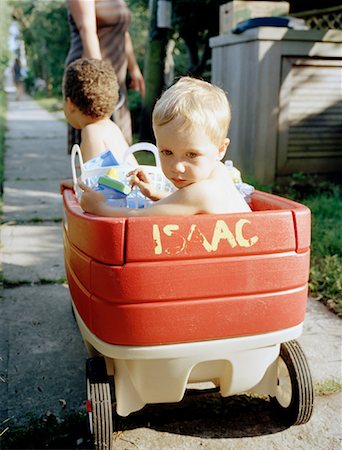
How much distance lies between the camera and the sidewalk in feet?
6.24

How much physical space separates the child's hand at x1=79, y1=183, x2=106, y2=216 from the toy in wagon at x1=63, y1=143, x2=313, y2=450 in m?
0.04

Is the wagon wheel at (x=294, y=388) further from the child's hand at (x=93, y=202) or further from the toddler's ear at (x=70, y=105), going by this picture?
the toddler's ear at (x=70, y=105)

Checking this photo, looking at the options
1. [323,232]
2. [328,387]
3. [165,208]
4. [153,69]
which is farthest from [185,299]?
[153,69]

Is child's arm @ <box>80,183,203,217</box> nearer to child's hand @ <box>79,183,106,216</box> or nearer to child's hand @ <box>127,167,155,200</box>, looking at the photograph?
child's hand @ <box>79,183,106,216</box>

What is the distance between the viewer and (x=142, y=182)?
1903 mm

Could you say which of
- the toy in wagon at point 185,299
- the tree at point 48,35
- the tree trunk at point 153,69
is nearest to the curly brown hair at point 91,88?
the toy in wagon at point 185,299

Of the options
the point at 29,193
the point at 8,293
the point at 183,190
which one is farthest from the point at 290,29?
the point at 183,190

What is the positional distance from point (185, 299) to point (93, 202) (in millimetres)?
432

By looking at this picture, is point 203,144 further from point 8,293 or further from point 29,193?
point 29,193

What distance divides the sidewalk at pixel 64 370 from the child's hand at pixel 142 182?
764 mm

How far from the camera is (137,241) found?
155cm

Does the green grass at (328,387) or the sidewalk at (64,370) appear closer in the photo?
the sidewalk at (64,370)

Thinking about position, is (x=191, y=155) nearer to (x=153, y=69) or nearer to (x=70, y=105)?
(x=70, y=105)

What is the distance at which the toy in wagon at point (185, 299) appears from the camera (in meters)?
1.57
